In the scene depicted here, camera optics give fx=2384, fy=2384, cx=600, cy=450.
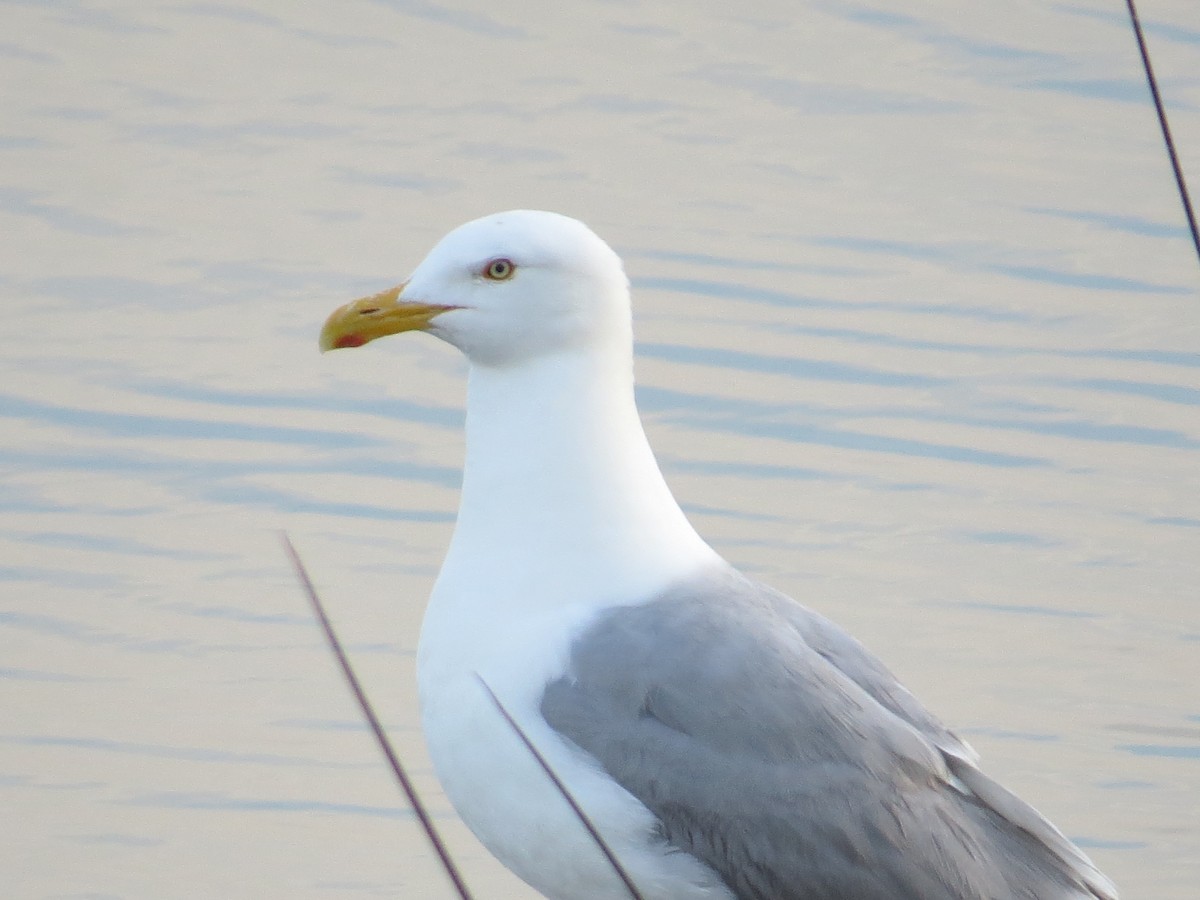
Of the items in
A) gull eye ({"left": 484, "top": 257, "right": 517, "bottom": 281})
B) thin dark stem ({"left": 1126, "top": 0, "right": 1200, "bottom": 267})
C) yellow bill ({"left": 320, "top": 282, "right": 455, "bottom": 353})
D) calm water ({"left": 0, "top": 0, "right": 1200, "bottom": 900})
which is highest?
thin dark stem ({"left": 1126, "top": 0, "right": 1200, "bottom": 267})

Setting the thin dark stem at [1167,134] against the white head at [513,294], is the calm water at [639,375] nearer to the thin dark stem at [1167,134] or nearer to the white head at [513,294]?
the white head at [513,294]

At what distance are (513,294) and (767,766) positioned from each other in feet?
3.27

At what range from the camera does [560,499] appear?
4355 mm

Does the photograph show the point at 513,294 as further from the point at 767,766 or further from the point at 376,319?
the point at 767,766

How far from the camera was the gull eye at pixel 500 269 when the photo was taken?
444 cm

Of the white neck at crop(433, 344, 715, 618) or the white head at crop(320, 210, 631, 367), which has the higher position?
the white head at crop(320, 210, 631, 367)

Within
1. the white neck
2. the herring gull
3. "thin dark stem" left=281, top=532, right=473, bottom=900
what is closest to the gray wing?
the herring gull

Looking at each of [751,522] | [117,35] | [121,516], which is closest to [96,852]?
[121,516]

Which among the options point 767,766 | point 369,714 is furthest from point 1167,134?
point 767,766

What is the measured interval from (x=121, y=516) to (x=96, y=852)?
2.03 m

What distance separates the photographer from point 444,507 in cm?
783

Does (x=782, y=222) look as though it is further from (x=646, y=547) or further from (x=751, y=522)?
(x=646, y=547)

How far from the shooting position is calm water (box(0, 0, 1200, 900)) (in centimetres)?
642

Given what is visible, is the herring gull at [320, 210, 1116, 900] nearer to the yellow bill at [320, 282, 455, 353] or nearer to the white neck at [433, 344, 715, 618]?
the white neck at [433, 344, 715, 618]
